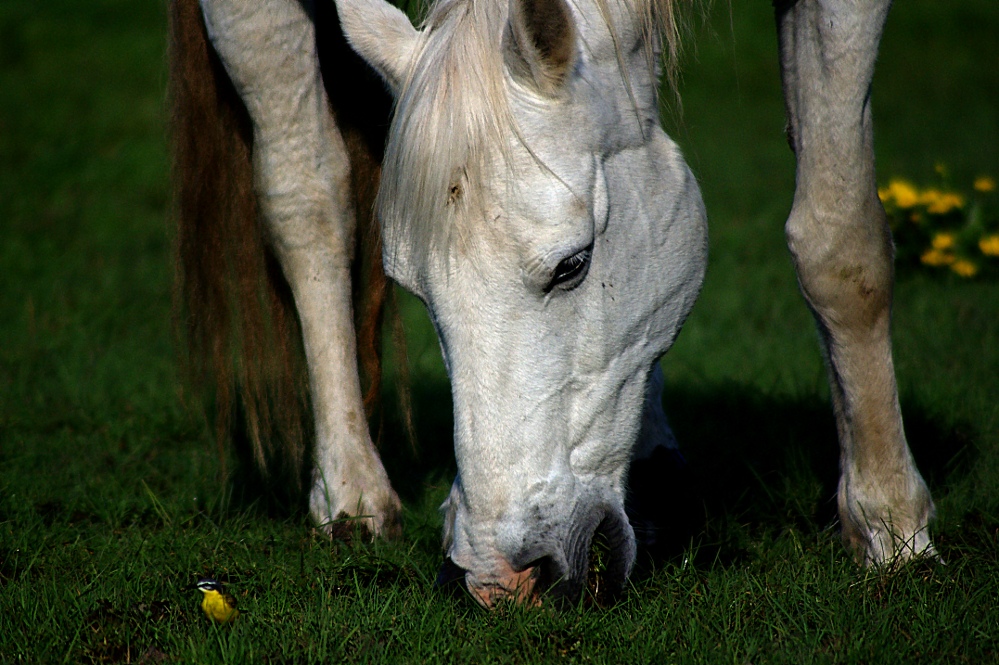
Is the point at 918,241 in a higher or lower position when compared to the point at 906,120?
higher

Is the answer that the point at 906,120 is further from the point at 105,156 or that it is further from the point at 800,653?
the point at 800,653

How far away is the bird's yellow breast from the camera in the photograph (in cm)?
236

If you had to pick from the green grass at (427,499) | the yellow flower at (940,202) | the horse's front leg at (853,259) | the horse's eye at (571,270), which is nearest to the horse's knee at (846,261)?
the horse's front leg at (853,259)

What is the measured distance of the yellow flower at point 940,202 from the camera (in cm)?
622

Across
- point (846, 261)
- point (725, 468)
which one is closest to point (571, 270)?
point (846, 261)

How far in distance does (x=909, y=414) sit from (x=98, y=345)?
3.98 metres

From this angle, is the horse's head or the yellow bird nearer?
the horse's head

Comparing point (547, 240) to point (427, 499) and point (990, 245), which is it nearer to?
point (427, 499)

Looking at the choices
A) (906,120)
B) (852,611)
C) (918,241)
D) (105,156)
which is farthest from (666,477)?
(906,120)

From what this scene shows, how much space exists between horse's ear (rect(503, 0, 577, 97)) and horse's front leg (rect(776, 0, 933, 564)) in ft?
2.84

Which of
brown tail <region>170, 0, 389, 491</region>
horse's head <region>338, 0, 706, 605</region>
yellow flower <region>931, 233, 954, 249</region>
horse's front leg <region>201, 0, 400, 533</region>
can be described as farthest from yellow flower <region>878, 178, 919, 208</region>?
horse's head <region>338, 0, 706, 605</region>

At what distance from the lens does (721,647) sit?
2.22m

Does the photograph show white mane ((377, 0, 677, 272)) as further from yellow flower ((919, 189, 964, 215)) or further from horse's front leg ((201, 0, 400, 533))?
yellow flower ((919, 189, 964, 215))

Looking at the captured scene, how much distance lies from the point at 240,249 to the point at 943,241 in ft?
15.1
